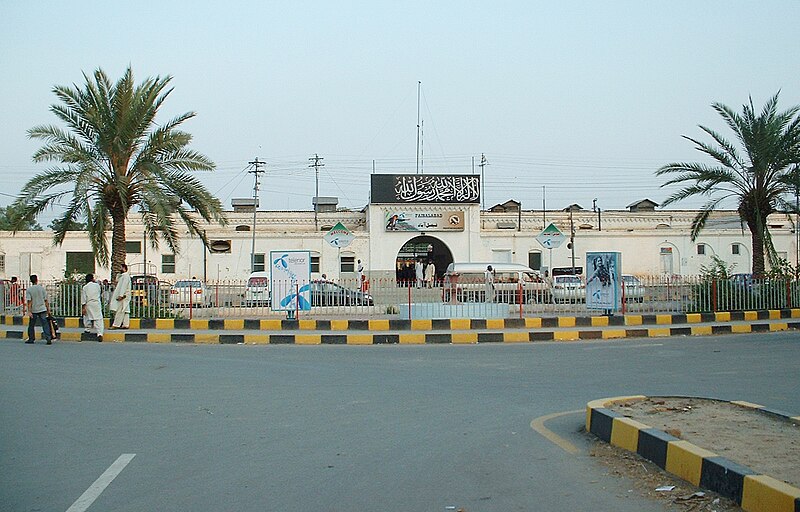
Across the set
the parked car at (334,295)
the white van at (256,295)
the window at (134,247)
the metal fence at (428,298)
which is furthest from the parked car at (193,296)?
the window at (134,247)

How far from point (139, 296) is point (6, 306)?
497cm

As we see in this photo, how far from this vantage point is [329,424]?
8250 mm

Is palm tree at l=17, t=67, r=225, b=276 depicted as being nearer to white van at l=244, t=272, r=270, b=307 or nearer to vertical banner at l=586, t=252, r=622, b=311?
white van at l=244, t=272, r=270, b=307

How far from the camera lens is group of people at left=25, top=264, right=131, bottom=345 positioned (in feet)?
57.8

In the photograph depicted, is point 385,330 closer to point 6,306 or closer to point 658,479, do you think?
point 6,306

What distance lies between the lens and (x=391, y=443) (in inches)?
289

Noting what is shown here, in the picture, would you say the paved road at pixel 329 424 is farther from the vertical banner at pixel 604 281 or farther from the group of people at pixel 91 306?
the vertical banner at pixel 604 281

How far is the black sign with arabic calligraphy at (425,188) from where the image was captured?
4297 cm

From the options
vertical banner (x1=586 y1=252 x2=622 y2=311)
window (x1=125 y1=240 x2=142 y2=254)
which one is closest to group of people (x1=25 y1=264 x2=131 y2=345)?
vertical banner (x1=586 y1=252 x2=622 y2=311)

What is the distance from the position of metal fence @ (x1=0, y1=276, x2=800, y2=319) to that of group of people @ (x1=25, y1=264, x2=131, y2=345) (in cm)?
126

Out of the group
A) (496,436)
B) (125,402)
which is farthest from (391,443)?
(125,402)

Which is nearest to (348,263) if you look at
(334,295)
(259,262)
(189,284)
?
(259,262)

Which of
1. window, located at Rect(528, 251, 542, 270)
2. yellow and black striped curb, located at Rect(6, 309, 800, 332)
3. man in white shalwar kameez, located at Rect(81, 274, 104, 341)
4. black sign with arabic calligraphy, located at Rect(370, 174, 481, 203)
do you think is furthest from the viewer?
window, located at Rect(528, 251, 542, 270)

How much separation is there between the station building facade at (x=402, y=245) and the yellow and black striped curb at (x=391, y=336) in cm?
2163
